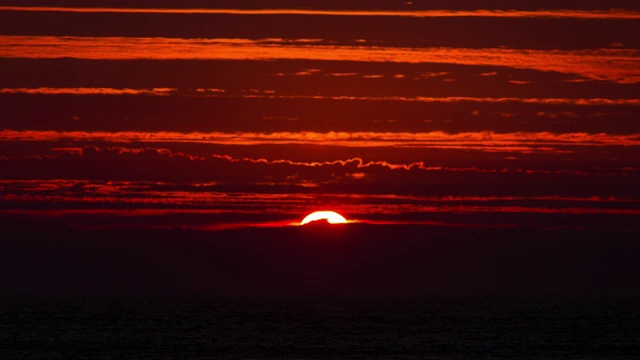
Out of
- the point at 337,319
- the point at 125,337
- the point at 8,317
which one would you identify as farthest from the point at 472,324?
the point at 8,317

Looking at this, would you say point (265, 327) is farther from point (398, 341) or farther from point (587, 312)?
point (587, 312)

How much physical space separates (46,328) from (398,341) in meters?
45.8

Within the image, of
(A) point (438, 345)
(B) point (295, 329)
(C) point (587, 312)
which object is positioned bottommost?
(A) point (438, 345)

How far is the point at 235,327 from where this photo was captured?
126 meters

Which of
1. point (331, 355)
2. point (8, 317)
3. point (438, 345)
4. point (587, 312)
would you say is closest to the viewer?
point (331, 355)

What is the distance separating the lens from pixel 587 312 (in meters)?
181

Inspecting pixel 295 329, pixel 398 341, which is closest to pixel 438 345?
pixel 398 341

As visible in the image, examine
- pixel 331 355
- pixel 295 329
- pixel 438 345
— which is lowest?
pixel 331 355

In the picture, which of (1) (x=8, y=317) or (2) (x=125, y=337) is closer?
(2) (x=125, y=337)

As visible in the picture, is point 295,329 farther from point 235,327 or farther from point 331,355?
point 331,355

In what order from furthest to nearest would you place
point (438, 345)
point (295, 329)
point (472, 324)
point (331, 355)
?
point (472, 324), point (295, 329), point (438, 345), point (331, 355)

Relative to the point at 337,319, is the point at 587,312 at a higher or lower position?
higher

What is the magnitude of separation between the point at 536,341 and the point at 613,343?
7215 millimetres

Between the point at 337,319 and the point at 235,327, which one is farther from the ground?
the point at 337,319
